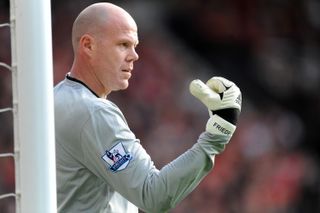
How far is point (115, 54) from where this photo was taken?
374cm

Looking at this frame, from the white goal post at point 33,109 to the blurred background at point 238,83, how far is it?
525 centimetres

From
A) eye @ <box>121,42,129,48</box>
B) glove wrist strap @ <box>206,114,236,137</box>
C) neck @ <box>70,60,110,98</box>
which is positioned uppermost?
eye @ <box>121,42,129,48</box>

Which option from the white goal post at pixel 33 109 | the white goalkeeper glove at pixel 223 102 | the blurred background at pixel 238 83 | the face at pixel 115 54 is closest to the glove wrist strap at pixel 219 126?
the white goalkeeper glove at pixel 223 102

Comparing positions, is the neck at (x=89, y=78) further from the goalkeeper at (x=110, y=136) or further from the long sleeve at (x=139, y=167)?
the long sleeve at (x=139, y=167)

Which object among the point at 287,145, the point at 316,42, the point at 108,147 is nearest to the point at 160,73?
the point at 287,145

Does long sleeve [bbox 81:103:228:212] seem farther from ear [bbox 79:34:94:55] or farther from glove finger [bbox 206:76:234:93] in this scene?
ear [bbox 79:34:94:55]

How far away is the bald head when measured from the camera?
376 centimetres

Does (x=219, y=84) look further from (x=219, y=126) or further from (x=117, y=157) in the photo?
(x=117, y=157)

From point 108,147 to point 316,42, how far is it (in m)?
8.20

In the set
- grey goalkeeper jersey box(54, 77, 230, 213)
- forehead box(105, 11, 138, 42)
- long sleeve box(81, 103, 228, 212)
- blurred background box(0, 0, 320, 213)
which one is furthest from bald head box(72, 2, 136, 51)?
blurred background box(0, 0, 320, 213)

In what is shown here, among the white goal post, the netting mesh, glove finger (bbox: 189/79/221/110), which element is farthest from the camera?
the netting mesh

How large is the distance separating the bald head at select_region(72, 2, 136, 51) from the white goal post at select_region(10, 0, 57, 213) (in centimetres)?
41

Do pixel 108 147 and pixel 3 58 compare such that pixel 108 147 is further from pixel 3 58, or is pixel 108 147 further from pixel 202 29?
pixel 202 29

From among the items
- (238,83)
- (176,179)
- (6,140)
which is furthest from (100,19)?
(238,83)
